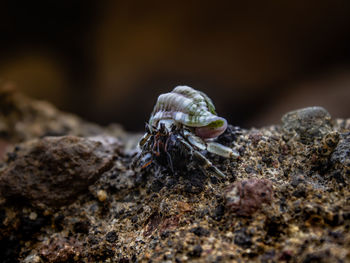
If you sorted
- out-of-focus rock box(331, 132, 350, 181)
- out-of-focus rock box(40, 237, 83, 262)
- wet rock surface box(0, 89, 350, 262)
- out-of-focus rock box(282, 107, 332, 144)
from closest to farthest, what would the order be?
wet rock surface box(0, 89, 350, 262) < out-of-focus rock box(331, 132, 350, 181) < out-of-focus rock box(40, 237, 83, 262) < out-of-focus rock box(282, 107, 332, 144)

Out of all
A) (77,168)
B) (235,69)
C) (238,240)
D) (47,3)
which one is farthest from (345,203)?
(47,3)

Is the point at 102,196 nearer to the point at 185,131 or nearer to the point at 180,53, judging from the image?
the point at 185,131

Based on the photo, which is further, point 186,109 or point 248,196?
point 186,109

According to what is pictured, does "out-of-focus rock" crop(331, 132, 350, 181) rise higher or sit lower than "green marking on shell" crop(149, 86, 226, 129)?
lower

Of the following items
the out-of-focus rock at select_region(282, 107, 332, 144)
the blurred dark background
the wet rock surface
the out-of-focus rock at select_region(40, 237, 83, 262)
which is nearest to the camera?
the wet rock surface

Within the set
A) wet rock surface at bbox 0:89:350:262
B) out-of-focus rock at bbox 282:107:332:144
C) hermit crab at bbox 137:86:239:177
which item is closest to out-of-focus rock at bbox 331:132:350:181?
wet rock surface at bbox 0:89:350:262

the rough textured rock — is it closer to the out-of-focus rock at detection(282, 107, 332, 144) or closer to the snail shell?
the snail shell

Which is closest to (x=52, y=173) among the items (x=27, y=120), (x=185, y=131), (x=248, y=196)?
(x=185, y=131)

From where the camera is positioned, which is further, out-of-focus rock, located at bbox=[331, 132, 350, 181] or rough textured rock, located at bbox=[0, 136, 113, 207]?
rough textured rock, located at bbox=[0, 136, 113, 207]
